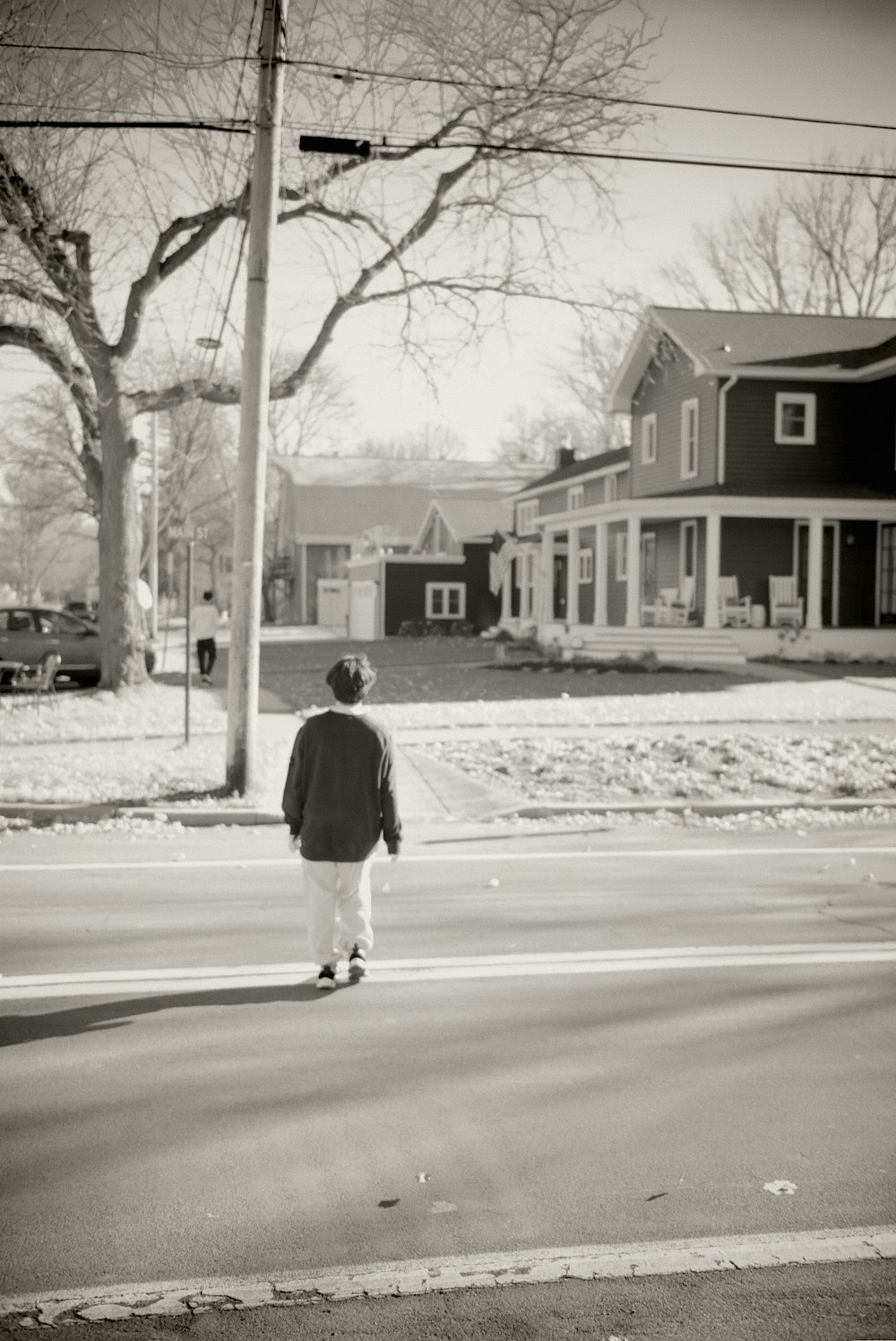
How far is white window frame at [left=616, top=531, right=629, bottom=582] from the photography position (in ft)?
122

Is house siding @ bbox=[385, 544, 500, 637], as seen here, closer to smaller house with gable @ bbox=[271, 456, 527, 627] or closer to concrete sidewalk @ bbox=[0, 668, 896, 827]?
smaller house with gable @ bbox=[271, 456, 527, 627]

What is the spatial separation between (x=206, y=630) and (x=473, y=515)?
30.4 metres

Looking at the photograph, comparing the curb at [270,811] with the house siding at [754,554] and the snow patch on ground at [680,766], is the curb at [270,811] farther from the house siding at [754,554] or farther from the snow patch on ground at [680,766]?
the house siding at [754,554]

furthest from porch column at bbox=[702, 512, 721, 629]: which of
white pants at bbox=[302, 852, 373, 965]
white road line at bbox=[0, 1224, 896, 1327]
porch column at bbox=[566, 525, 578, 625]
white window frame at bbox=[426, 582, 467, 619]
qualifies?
white road line at bbox=[0, 1224, 896, 1327]

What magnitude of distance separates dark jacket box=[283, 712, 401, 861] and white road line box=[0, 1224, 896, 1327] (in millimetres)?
2781

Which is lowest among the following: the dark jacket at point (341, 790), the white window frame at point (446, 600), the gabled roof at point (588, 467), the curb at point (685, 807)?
the curb at point (685, 807)

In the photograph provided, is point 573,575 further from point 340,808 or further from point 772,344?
point 340,808

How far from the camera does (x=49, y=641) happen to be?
88.4 ft

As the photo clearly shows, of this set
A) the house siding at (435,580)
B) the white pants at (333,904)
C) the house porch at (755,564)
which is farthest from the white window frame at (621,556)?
the white pants at (333,904)

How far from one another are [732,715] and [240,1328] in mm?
15895

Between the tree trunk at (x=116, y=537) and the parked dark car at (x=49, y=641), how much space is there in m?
4.37

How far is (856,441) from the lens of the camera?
32.3m

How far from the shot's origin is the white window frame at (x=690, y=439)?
3306 centimetres

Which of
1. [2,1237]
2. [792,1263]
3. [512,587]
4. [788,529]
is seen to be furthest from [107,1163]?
[512,587]
